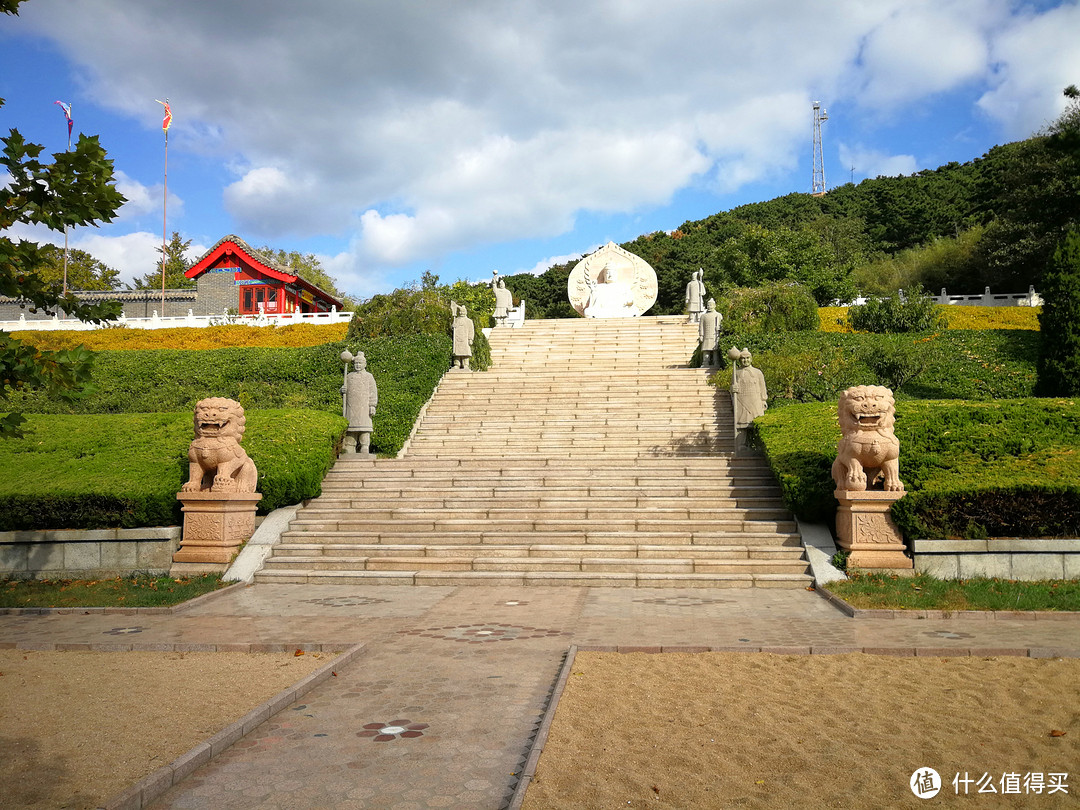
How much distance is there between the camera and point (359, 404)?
46.1 feet

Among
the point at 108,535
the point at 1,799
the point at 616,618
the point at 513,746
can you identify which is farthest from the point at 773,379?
the point at 1,799

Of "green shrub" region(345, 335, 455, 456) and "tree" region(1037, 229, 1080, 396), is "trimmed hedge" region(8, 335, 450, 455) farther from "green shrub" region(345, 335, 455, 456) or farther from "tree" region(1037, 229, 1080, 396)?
"tree" region(1037, 229, 1080, 396)

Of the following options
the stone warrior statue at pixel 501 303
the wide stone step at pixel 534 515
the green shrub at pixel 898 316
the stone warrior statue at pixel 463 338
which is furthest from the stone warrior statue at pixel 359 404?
the green shrub at pixel 898 316

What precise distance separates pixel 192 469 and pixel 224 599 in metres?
2.05

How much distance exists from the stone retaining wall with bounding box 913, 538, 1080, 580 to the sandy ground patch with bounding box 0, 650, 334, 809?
6709mm

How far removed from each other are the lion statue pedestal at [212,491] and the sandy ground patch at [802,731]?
20.2 ft

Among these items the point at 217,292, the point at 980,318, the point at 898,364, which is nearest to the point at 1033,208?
the point at 980,318

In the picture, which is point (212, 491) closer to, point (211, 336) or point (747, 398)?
point (747, 398)

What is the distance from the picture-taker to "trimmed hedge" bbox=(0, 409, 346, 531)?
10117 mm

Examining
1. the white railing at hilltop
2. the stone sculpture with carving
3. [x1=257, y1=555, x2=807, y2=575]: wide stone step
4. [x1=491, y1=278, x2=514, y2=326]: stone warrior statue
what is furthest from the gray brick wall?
[x1=257, y1=555, x2=807, y2=575]: wide stone step

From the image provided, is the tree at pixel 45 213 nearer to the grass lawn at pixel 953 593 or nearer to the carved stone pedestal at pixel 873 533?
the grass lawn at pixel 953 593

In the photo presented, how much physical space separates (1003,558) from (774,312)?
16.5 meters

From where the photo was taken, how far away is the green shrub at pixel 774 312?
78.5 feet

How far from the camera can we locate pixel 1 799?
3.63 m
